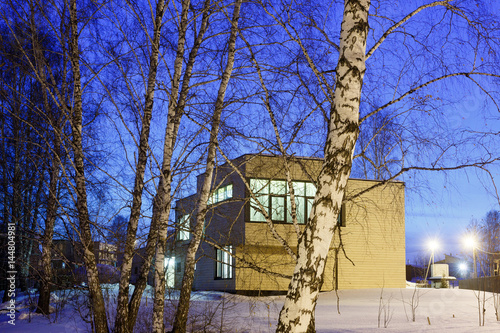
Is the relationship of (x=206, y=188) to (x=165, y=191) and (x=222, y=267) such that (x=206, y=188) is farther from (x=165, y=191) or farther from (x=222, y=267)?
(x=222, y=267)

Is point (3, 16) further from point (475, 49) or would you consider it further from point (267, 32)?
point (475, 49)

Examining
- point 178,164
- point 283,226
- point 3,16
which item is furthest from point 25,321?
point 283,226

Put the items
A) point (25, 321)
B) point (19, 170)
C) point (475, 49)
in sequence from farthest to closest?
point (19, 170)
point (25, 321)
point (475, 49)

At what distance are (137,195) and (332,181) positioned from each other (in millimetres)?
4089

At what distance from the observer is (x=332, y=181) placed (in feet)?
13.9

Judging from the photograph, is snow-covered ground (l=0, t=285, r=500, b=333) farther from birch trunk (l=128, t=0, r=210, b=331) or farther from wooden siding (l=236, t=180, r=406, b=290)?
wooden siding (l=236, t=180, r=406, b=290)

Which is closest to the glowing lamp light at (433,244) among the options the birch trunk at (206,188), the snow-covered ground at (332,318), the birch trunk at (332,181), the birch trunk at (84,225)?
the snow-covered ground at (332,318)

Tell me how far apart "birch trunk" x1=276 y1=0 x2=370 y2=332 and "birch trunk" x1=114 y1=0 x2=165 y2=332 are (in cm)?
364

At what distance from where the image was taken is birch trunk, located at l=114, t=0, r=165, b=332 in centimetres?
734

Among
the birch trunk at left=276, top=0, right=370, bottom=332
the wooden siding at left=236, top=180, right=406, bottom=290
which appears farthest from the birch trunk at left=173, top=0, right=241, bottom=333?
the wooden siding at left=236, top=180, right=406, bottom=290

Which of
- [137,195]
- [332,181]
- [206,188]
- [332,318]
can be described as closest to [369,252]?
[332,318]

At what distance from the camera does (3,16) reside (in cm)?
677

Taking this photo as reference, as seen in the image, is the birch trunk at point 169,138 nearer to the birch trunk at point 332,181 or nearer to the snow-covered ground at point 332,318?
the snow-covered ground at point 332,318

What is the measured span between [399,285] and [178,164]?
17.3 meters
